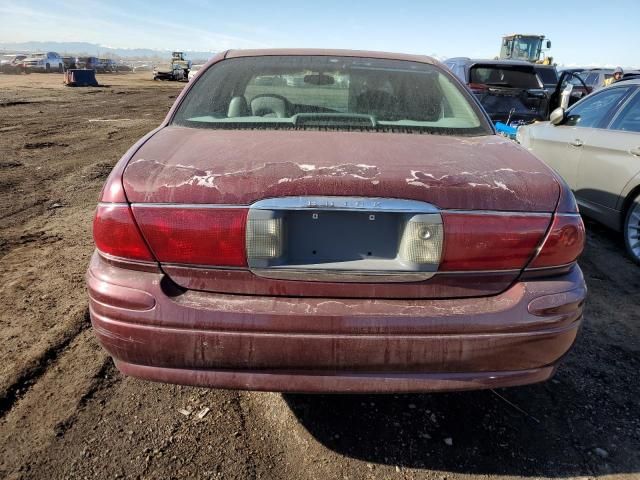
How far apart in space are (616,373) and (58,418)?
289cm

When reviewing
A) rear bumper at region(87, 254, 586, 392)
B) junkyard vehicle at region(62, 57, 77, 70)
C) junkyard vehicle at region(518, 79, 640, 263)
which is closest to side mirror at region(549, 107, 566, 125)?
junkyard vehicle at region(518, 79, 640, 263)

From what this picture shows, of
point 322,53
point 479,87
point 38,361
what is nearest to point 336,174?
point 322,53

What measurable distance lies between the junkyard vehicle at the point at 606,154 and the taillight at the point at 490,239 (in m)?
3.27

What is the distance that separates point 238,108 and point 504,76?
289 inches

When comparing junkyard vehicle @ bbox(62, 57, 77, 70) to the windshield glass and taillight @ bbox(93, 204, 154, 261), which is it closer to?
the windshield glass

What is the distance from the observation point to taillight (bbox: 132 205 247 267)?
1789 mm

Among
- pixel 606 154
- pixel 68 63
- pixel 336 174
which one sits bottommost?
pixel 68 63

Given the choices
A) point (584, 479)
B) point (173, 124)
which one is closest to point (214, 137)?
point (173, 124)

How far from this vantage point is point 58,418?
230 cm

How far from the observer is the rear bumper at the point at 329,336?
1791 millimetres

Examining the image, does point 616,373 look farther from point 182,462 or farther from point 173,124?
point 173,124

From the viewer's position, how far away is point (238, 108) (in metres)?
2.77

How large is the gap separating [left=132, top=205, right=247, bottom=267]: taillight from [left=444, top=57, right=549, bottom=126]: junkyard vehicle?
294 inches

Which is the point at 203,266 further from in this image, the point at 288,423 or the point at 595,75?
the point at 595,75
